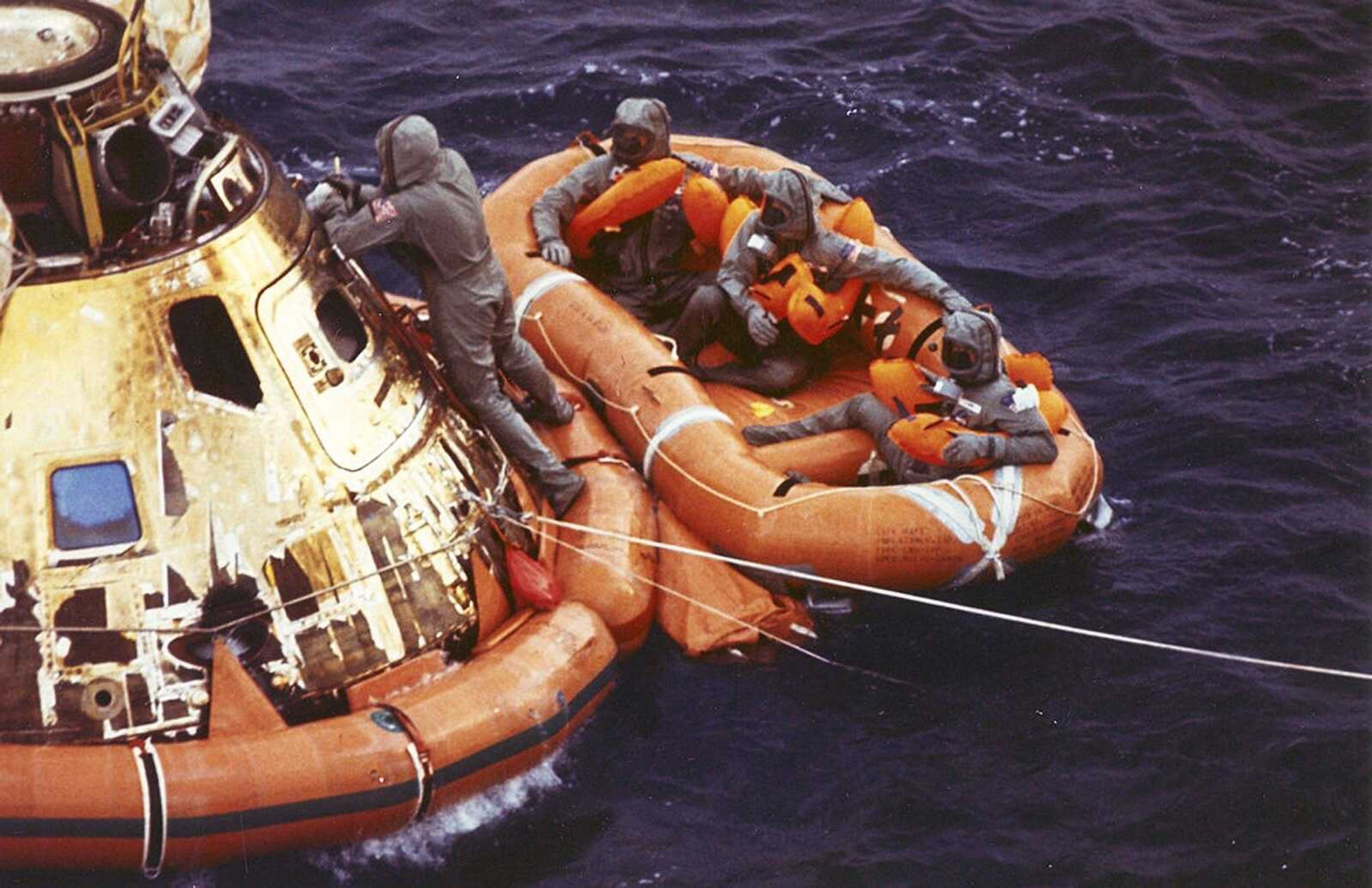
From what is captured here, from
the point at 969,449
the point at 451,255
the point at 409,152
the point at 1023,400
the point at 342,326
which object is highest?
the point at 409,152

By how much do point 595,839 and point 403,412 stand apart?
2.11 meters

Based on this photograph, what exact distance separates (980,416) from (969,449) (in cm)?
26

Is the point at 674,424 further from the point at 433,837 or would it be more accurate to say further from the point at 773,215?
the point at 433,837

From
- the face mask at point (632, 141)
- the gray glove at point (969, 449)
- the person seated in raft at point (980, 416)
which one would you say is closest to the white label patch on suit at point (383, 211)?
the face mask at point (632, 141)

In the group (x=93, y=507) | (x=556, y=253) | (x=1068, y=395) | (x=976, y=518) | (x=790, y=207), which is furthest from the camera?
(x=1068, y=395)

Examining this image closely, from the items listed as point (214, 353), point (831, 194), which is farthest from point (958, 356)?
point (214, 353)

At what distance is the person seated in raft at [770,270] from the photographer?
8828 mm

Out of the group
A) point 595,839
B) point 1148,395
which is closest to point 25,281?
point 595,839

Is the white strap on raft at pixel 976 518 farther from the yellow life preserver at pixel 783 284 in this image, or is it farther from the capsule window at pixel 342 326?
the capsule window at pixel 342 326

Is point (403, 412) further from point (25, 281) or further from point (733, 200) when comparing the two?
point (733, 200)

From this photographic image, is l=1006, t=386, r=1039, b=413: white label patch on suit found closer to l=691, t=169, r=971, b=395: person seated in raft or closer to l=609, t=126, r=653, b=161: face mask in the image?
l=691, t=169, r=971, b=395: person seated in raft

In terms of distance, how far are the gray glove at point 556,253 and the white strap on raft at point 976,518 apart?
2644mm

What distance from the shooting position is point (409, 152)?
23.1ft

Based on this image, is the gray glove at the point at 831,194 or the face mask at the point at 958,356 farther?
the gray glove at the point at 831,194
